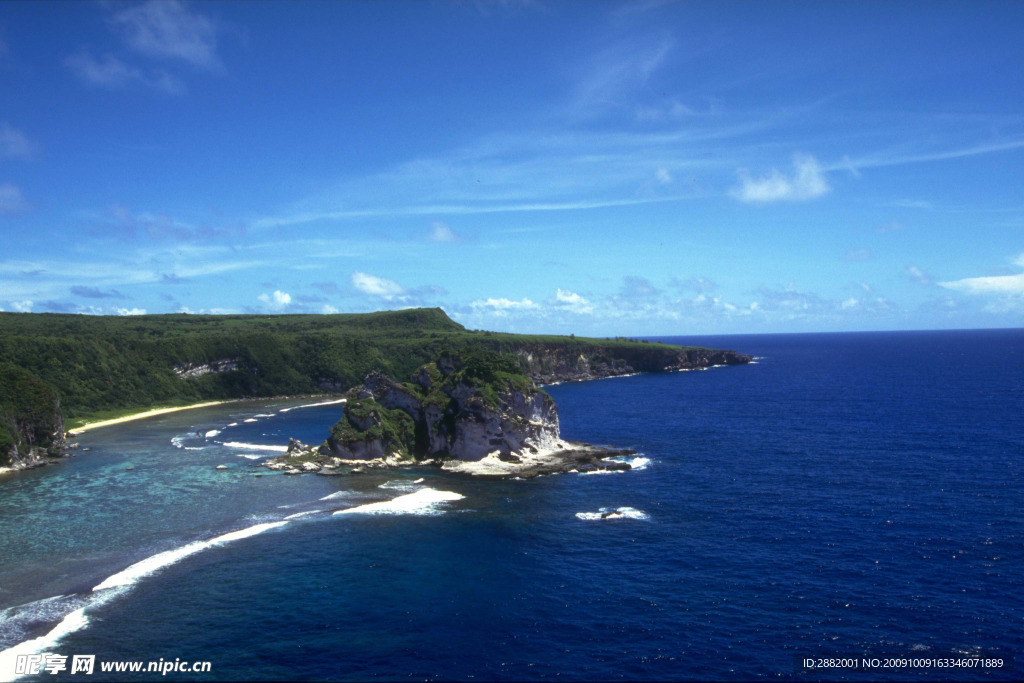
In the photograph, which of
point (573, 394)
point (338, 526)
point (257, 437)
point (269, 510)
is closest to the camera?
point (338, 526)

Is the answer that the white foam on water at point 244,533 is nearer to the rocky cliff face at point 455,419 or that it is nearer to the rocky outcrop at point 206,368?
the rocky cliff face at point 455,419

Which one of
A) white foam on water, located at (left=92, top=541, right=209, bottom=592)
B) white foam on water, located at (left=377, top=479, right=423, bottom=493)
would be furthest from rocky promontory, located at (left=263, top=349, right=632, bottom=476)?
white foam on water, located at (left=92, top=541, right=209, bottom=592)

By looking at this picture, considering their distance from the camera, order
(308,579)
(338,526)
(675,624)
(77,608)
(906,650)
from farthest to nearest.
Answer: (338,526), (308,579), (77,608), (675,624), (906,650)

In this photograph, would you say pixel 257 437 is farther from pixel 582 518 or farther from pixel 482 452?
pixel 582 518

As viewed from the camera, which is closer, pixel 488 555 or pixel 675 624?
pixel 675 624

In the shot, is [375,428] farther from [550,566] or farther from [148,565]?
[550,566]

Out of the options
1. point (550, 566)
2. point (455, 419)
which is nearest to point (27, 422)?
point (455, 419)

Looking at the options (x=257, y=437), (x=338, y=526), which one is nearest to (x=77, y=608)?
(x=338, y=526)
